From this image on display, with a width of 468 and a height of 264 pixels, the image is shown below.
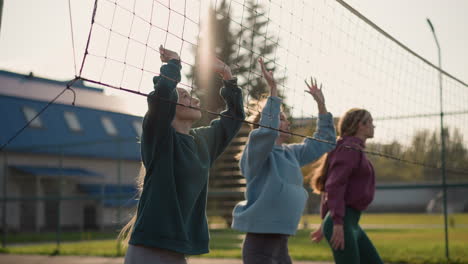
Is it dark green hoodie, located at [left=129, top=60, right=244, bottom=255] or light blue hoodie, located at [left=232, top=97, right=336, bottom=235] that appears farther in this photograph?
light blue hoodie, located at [left=232, top=97, right=336, bottom=235]

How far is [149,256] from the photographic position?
3.20 metres

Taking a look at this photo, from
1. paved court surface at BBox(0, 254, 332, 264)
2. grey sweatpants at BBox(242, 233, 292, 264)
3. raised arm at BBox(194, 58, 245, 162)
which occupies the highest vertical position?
raised arm at BBox(194, 58, 245, 162)

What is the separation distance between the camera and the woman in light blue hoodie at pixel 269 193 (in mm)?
4223

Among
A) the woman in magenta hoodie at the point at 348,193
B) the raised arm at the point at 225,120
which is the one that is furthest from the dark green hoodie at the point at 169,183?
the woman in magenta hoodie at the point at 348,193

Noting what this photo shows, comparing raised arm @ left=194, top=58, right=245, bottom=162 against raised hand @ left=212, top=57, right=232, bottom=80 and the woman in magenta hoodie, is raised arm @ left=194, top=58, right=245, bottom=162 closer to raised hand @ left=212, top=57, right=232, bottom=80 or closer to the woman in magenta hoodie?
raised hand @ left=212, top=57, right=232, bottom=80

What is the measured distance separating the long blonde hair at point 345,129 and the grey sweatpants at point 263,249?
46 cm

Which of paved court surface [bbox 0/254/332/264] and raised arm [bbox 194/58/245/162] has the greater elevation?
raised arm [bbox 194/58/245/162]

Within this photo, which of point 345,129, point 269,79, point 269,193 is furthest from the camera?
point 345,129

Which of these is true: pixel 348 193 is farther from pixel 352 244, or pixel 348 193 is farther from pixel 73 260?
pixel 73 260

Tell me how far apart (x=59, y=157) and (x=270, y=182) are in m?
22.1

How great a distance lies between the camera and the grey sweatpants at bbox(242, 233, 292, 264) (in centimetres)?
423

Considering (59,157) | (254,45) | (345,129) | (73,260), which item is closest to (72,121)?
(59,157)

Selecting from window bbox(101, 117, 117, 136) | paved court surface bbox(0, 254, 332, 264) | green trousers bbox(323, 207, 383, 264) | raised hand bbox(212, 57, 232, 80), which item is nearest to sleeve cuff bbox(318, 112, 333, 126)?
green trousers bbox(323, 207, 383, 264)

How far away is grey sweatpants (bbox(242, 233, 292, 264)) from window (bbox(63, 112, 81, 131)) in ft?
87.3
